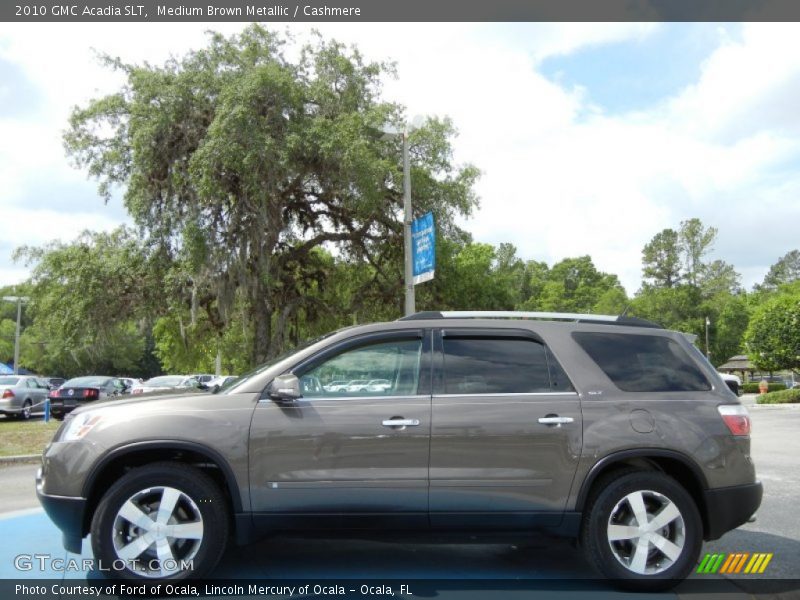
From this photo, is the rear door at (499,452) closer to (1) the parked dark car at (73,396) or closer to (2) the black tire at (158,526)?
(2) the black tire at (158,526)

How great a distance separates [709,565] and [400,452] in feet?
8.44

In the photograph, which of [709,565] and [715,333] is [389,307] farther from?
[715,333]

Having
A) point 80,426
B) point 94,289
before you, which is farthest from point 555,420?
point 94,289

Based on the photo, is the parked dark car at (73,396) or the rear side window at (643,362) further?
the parked dark car at (73,396)

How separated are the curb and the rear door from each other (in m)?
9.08

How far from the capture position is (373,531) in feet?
14.3

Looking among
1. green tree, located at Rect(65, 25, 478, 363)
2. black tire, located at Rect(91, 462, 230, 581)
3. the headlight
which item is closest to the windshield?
green tree, located at Rect(65, 25, 478, 363)

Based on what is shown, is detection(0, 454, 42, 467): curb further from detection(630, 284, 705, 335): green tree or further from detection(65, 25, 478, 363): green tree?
detection(630, 284, 705, 335): green tree

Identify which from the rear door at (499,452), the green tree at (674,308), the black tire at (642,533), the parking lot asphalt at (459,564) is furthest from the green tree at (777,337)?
the green tree at (674,308)

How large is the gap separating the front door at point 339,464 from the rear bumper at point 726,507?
1.91 m

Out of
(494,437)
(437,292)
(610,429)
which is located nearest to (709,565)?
(610,429)

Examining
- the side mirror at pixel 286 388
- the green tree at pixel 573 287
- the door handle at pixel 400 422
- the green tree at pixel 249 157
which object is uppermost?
the green tree at pixel 573 287

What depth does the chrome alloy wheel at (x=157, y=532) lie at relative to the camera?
Answer: 418 centimetres

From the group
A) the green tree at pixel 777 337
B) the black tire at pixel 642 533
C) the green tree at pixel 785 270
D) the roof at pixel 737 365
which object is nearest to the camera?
the black tire at pixel 642 533
